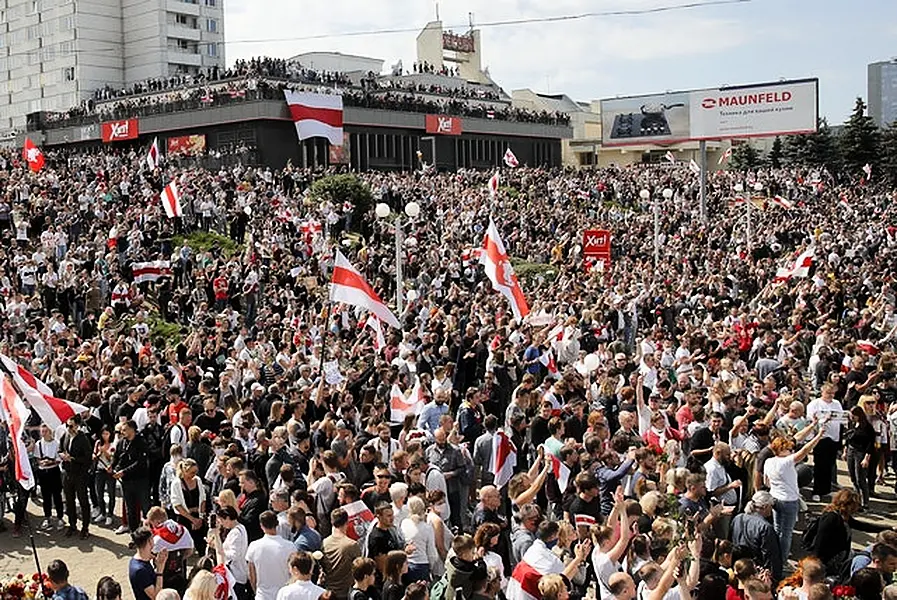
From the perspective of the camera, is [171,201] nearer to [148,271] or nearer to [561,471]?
[148,271]

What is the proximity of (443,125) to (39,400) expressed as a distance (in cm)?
4760

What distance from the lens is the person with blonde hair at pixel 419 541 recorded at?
7680 mm

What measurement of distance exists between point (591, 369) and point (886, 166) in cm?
5258

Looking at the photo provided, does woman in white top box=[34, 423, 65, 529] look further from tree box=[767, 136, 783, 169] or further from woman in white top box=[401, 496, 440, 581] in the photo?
tree box=[767, 136, 783, 169]

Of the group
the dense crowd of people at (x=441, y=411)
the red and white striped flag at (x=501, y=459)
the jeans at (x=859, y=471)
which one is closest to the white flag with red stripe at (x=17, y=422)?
the dense crowd of people at (x=441, y=411)

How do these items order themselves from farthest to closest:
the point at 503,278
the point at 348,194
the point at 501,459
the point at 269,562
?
the point at 348,194, the point at 503,278, the point at 501,459, the point at 269,562

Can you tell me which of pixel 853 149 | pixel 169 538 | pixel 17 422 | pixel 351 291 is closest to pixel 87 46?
pixel 853 149

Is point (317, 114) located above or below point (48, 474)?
above

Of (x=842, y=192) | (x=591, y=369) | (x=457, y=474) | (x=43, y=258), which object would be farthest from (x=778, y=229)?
(x=457, y=474)

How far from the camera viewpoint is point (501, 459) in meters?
10.1

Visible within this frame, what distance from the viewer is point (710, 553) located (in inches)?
290

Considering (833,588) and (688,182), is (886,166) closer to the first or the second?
(688,182)

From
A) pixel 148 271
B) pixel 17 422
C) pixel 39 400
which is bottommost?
pixel 17 422

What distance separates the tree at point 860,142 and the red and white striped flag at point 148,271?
1928 inches
